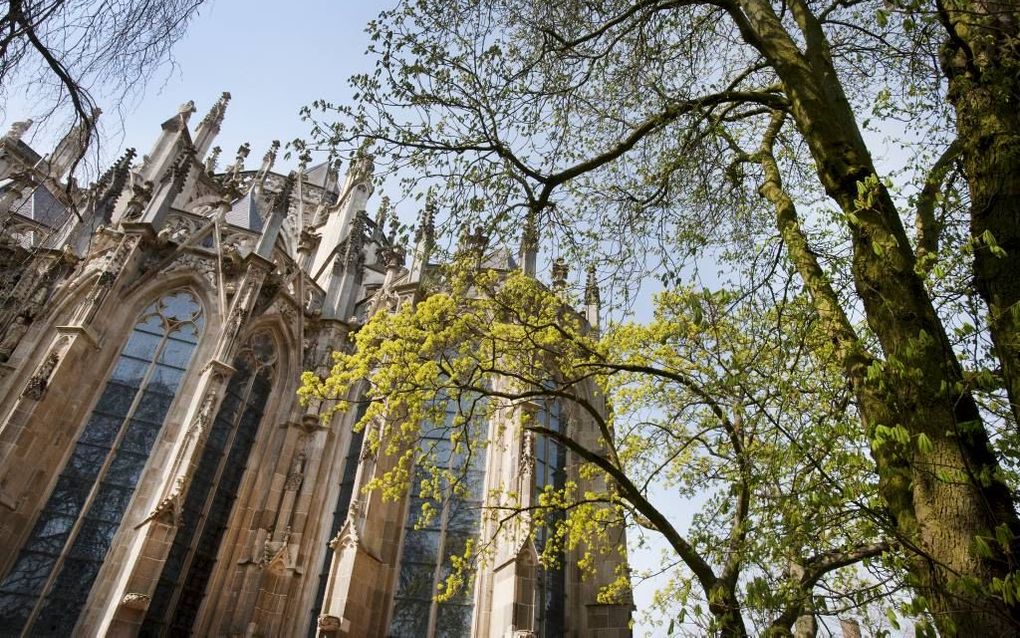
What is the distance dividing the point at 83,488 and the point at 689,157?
39.9 feet

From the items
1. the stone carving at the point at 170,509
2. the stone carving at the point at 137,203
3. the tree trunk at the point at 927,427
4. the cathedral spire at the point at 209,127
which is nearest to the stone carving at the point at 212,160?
the cathedral spire at the point at 209,127

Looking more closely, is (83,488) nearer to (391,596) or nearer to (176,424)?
(176,424)

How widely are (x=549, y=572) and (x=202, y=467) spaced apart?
7511 millimetres

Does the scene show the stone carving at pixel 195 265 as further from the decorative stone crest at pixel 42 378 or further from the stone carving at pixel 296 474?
the stone carving at pixel 296 474

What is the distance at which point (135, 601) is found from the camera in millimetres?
10500

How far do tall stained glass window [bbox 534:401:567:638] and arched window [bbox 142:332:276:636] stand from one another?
21.3ft

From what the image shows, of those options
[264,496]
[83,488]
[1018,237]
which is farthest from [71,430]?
[1018,237]

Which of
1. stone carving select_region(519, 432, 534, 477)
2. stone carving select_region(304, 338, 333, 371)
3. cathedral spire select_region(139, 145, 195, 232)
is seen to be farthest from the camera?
stone carving select_region(304, 338, 333, 371)

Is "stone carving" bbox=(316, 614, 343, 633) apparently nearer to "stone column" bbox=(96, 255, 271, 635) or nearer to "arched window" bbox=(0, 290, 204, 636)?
"stone column" bbox=(96, 255, 271, 635)

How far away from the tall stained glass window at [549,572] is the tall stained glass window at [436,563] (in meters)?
1.35

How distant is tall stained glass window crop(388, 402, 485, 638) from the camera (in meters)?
12.3

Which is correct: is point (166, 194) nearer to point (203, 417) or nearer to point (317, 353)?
point (317, 353)

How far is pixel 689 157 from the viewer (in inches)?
319

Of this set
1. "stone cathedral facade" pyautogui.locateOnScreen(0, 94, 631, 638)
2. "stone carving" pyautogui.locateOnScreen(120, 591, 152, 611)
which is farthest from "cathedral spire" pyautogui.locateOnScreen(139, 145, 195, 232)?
"stone carving" pyautogui.locateOnScreen(120, 591, 152, 611)
